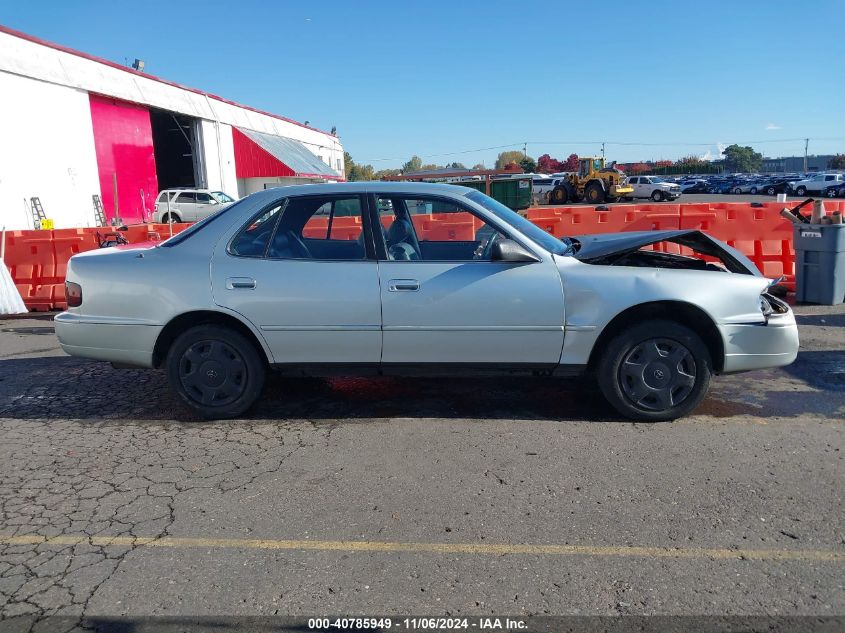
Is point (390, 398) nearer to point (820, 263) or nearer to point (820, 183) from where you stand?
point (820, 263)

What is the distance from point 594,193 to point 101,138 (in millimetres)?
26569

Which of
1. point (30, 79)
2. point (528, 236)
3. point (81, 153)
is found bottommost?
point (528, 236)

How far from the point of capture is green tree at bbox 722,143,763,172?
116 m

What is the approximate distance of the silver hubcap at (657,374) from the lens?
4562 millimetres

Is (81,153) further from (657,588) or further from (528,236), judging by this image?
(657,588)

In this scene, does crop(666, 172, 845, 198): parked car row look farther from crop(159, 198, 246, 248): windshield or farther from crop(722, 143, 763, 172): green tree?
crop(722, 143, 763, 172): green tree

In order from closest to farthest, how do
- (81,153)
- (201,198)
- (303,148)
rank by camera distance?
1. (81,153)
2. (201,198)
3. (303,148)

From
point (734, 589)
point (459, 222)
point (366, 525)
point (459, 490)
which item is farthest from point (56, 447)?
point (734, 589)

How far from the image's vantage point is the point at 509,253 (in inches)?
175

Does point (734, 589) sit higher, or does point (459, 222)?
point (459, 222)

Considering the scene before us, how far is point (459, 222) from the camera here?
505 cm

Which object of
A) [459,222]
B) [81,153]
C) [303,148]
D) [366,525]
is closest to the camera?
[366,525]

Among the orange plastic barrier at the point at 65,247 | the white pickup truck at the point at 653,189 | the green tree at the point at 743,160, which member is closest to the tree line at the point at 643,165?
the green tree at the point at 743,160

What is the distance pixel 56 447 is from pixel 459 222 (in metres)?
3.28
